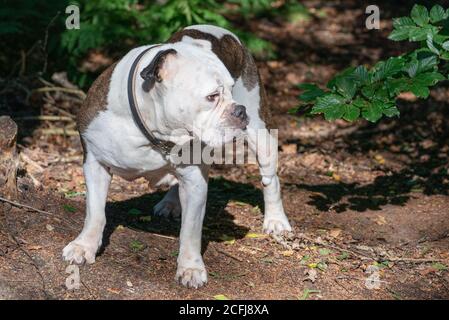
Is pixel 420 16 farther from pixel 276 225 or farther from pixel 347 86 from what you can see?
pixel 276 225

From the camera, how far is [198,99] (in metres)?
4.37

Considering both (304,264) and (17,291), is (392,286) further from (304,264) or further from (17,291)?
(17,291)

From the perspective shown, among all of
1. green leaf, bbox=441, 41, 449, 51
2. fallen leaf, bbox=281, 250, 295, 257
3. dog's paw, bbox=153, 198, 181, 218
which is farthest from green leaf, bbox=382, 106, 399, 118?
dog's paw, bbox=153, 198, 181, 218

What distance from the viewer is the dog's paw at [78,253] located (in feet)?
15.9

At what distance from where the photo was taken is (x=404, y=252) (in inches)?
223

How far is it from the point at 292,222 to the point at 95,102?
2.07 metres

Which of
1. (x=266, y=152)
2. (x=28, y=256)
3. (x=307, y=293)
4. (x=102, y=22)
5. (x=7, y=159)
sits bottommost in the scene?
(x=307, y=293)

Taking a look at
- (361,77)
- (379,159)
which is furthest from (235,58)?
(379,159)

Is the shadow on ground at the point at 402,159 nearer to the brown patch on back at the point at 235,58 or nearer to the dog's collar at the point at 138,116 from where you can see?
the brown patch on back at the point at 235,58

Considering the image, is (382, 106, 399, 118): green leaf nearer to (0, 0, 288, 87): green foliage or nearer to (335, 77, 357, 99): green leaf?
(335, 77, 357, 99): green leaf

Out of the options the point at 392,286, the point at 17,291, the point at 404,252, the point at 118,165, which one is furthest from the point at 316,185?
the point at 17,291

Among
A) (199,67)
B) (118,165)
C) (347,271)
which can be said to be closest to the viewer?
(199,67)

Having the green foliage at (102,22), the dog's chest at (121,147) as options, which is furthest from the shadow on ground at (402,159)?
the dog's chest at (121,147)
